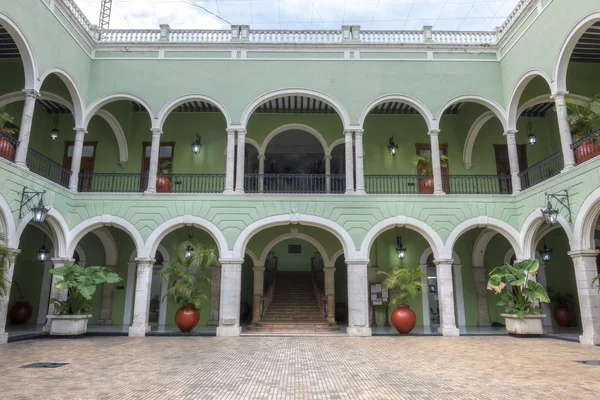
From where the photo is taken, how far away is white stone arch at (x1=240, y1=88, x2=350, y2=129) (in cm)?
1375

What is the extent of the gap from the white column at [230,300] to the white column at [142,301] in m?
2.16

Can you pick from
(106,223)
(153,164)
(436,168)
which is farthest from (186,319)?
(436,168)

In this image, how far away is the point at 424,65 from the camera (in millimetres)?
14203

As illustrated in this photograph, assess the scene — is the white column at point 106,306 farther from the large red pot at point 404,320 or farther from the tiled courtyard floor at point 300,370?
the large red pot at point 404,320

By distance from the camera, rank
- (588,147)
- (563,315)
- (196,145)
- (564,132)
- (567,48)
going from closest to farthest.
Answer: (588,147) < (567,48) < (564,132) < (563,315) < (196,145)

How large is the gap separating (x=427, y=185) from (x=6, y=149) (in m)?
11.9

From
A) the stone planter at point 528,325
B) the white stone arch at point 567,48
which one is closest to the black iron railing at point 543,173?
the white stone arch at point 567,48

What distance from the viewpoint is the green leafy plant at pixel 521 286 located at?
1145 cm

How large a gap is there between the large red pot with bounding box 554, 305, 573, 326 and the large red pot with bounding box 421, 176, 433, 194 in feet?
19.7

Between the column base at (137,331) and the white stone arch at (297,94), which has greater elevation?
the white stone arch at (297,94)

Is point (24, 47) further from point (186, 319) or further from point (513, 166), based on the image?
point (513, 166)

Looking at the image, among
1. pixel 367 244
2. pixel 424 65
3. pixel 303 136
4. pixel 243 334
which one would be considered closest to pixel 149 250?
pixel 243 334

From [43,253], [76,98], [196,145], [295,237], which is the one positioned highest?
[76,98]

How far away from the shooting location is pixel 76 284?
11.4 metres
